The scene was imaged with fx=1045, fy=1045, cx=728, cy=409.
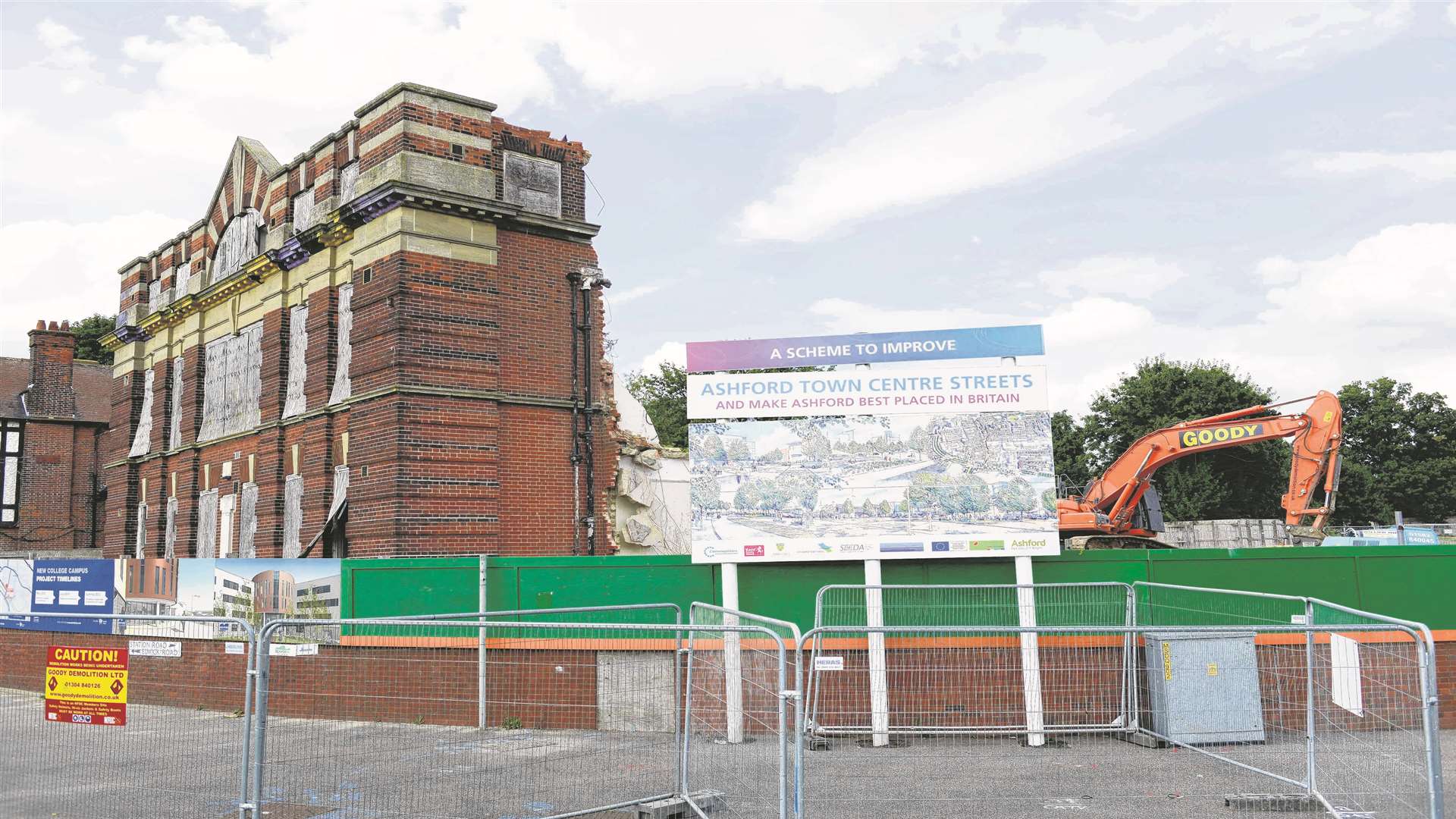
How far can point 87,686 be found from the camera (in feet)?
25.4

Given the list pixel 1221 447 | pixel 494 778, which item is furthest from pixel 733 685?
pixel 1221 447

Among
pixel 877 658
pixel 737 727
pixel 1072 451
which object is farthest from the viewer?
pixel 1072 451

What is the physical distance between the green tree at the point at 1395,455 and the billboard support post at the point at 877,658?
4985cm

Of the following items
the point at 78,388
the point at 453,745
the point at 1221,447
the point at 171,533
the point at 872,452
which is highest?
the point at 78,388

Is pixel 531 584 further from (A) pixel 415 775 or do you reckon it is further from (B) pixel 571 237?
(B) pixel 571 237

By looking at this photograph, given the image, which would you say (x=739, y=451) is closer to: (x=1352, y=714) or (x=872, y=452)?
(x=872, y=452)

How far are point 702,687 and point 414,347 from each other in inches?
375

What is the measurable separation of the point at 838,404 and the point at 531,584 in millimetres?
4568

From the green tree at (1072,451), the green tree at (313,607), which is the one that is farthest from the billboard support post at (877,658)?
the green tree at (1072,451)

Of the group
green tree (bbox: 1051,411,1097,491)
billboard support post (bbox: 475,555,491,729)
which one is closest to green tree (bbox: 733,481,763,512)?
billboard support post (bbox: 475,555,491,729)

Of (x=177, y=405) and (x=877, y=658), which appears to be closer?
(x=877, y=658)

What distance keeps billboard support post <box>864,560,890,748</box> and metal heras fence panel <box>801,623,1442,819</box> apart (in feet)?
0.53

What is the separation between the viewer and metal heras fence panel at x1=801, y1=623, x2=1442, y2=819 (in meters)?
7.39

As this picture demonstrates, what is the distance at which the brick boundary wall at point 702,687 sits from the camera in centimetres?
798
